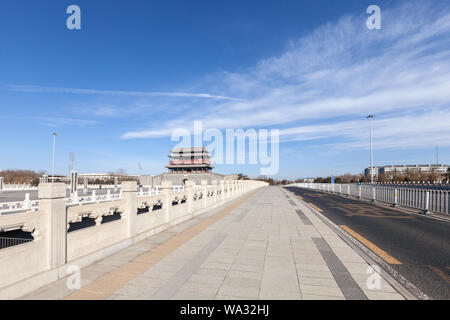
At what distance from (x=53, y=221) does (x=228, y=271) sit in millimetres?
2988

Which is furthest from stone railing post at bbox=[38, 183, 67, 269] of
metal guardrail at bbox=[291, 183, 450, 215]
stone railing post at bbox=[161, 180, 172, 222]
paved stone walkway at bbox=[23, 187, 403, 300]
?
metal guardrail at bbox=[291, 183, 450, 215]

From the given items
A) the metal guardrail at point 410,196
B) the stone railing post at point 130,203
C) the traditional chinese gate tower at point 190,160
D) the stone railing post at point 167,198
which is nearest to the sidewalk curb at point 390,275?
the stone railing post at point 130,203

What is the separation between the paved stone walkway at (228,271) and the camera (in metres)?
3.40

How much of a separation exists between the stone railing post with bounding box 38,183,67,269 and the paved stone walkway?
0.43m

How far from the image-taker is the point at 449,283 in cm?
383

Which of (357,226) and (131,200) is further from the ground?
(131,200)

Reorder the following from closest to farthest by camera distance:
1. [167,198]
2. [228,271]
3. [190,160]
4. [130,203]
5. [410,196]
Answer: [228,271]
[130,203]
[167,198]
[410,196]
[190,160]

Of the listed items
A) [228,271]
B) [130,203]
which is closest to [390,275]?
[228,271]

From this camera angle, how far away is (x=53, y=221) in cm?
362

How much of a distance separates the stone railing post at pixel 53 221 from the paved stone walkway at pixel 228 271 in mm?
425

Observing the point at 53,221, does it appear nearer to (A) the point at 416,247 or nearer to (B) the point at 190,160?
(A) the point at 416,247

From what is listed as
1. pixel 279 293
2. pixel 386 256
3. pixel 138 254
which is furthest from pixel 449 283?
pixel 138 254
